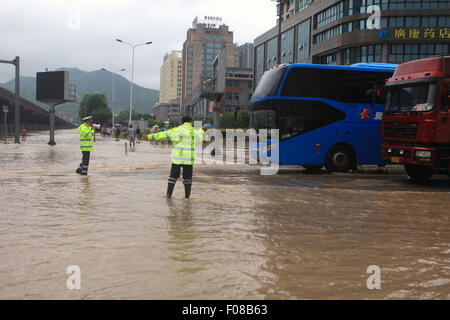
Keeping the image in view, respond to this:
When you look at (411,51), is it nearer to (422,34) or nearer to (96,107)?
(422,34)

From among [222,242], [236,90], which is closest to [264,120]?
[222,242]

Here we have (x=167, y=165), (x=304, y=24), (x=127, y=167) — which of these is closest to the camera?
(x=127, y=167)

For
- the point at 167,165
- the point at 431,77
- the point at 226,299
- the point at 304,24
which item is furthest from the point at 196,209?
the point at 304,24

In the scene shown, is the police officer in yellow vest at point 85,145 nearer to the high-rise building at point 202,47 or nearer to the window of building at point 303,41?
the window of building at point 303,41

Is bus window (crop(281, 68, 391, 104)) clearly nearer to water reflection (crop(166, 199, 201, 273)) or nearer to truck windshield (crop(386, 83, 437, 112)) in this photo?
truck windshield (crop(386, 83, 437, 112))

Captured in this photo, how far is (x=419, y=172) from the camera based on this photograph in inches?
588

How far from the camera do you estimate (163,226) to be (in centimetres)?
737

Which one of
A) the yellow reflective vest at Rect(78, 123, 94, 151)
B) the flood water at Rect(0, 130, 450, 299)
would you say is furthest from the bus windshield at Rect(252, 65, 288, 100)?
the yellow reflective vest at Rect(78, 123, 94, 151)

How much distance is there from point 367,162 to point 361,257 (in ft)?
39.5

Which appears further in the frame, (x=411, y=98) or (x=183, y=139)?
(x=411, y=98)

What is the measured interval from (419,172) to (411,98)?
2.52m

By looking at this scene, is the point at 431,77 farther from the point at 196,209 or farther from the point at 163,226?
the point at 163,226

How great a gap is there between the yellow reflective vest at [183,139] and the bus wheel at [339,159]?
7.82 metres
